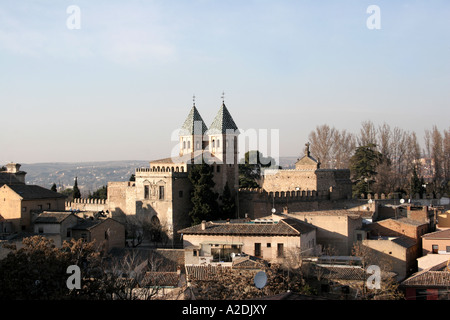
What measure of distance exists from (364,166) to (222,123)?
43.7ft

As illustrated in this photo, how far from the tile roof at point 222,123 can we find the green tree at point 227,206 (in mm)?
4151

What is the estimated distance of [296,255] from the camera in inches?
809

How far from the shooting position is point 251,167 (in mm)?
45125

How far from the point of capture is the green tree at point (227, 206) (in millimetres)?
29584

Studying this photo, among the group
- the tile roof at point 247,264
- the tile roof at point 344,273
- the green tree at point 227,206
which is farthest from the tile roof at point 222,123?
the tile roof at point 344,273

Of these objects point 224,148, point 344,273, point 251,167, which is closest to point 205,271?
point 344,273

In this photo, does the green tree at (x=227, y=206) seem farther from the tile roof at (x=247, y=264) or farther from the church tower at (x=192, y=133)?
the tile roof at (x=247, y=264)

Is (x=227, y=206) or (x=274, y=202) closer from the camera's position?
(x=227, y=206)

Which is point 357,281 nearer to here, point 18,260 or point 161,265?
point 161,265

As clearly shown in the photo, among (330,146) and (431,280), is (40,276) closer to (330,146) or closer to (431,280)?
(431,280)

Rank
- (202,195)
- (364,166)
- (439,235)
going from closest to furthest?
(439,235), (202,195), (364,166)

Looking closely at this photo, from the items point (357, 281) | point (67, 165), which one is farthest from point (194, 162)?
point (67, 165)

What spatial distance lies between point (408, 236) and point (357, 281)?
7.85 m

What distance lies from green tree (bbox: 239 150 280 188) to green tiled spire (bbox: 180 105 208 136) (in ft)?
24.5
